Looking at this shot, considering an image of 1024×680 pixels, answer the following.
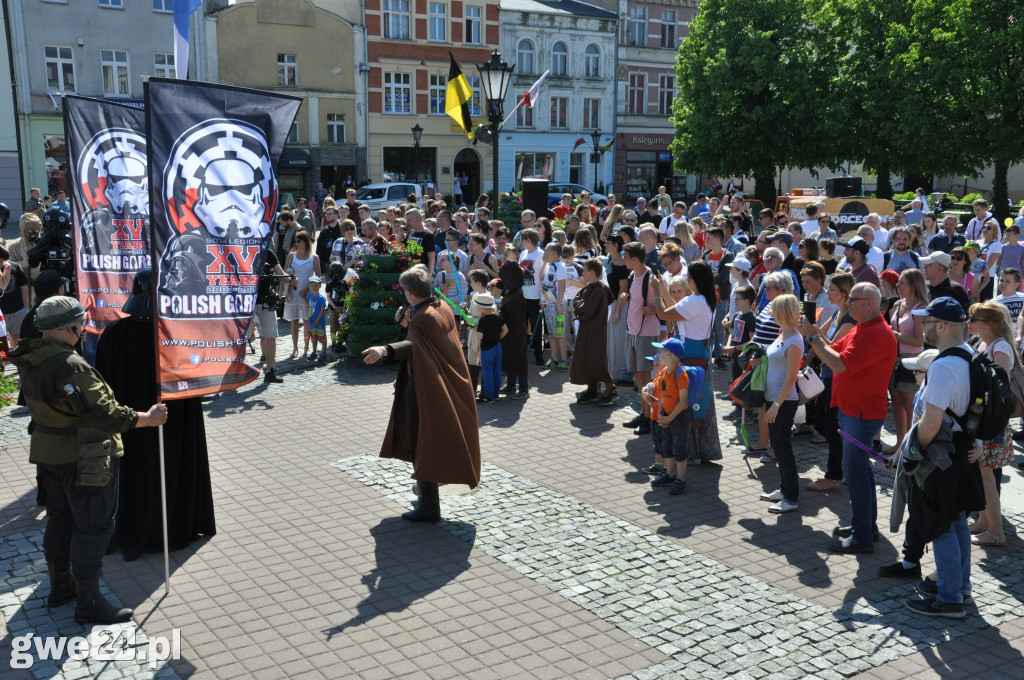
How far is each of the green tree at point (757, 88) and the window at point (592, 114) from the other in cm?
1106

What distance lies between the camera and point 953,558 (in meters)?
5.63

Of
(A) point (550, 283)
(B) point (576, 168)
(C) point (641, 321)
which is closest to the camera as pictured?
(C) point (641, 321)

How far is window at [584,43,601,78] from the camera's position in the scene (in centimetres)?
4847

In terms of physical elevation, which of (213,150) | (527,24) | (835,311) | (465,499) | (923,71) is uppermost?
(527,24)

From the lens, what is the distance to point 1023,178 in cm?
4703

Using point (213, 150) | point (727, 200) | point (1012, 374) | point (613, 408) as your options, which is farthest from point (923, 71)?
point (213, 150)

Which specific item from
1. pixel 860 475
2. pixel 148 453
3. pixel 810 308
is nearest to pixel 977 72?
pixel 810 308

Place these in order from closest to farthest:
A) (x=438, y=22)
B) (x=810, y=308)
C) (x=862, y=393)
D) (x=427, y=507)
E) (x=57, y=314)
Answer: (x=57, y=314), (x=862, y=393), (x=427, y=507), (x=810, y=308), (x=438, y=22)

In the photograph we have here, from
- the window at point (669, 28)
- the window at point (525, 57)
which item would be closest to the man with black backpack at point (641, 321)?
the window at point (525, 57)

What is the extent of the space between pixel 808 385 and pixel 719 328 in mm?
5600

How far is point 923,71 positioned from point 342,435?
26504mm

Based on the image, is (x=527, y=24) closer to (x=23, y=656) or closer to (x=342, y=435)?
(x=342, y=435)

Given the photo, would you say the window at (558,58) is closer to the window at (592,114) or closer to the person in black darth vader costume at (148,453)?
the window at (592,114)

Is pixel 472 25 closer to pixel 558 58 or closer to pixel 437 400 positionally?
pixel 558 58
